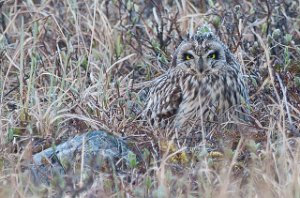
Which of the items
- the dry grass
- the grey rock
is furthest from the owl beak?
the grey rock

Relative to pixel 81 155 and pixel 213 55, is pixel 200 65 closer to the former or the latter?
pixel 213 55

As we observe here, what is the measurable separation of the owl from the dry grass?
162mm

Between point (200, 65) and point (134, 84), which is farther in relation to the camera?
point (134, 84)

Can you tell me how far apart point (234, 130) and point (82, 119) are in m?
0.86

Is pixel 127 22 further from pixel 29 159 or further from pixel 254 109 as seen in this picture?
pixel 29 159

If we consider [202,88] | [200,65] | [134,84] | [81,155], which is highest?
[200,65]

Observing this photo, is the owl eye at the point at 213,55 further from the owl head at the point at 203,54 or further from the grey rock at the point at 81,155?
the grey rock at the point at 81,155

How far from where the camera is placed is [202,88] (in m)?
5.93

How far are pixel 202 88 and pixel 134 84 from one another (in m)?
1.11

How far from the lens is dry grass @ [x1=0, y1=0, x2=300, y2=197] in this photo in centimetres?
487

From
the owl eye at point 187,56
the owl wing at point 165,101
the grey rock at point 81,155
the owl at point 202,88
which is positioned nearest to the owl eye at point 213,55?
the owl at point 202,88

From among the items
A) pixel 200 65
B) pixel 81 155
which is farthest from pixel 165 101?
pixel 81 155

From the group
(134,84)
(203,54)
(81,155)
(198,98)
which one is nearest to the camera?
(81,155)

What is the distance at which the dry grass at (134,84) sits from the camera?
16.0 ft
